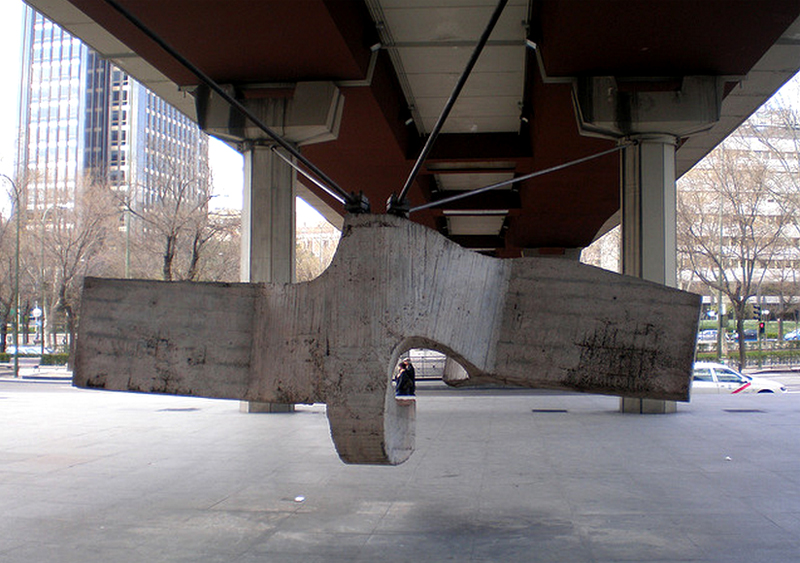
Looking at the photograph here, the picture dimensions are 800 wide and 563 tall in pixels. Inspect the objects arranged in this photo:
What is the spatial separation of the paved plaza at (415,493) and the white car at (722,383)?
9456 mm

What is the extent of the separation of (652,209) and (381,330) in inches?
488

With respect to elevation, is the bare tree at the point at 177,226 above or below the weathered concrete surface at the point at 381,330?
above

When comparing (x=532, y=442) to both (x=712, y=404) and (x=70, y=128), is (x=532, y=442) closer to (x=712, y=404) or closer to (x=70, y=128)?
(x=712, y=404)

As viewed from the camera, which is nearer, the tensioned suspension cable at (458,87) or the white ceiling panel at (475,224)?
the tensioned suspension cable at (458,87)

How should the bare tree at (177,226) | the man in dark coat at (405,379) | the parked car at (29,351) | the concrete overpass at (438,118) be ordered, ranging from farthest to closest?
the parked car at (29,351), the bare tree at (177,226), the man in dark coat at (405,379), the concrete overpass at (438,118)

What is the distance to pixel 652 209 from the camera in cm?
1672

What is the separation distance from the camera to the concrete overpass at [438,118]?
20.6 feet

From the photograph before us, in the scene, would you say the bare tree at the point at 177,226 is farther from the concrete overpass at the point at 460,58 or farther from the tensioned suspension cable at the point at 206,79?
the tensioned suspension cable at the point at 206,79

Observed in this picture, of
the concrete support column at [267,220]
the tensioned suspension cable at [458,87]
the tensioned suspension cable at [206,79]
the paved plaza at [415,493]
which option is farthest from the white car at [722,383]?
the tensioned suspension cable at [206,79]

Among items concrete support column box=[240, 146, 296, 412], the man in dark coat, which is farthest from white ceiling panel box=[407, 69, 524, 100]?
the man in dark coat

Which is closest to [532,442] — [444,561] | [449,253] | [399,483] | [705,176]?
[399,483]

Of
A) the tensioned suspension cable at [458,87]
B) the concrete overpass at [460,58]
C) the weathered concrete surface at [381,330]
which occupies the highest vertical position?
A: the concrete overpass at [460,58]

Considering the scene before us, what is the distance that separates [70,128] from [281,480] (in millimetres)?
110444

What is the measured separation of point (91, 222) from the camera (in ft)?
131
